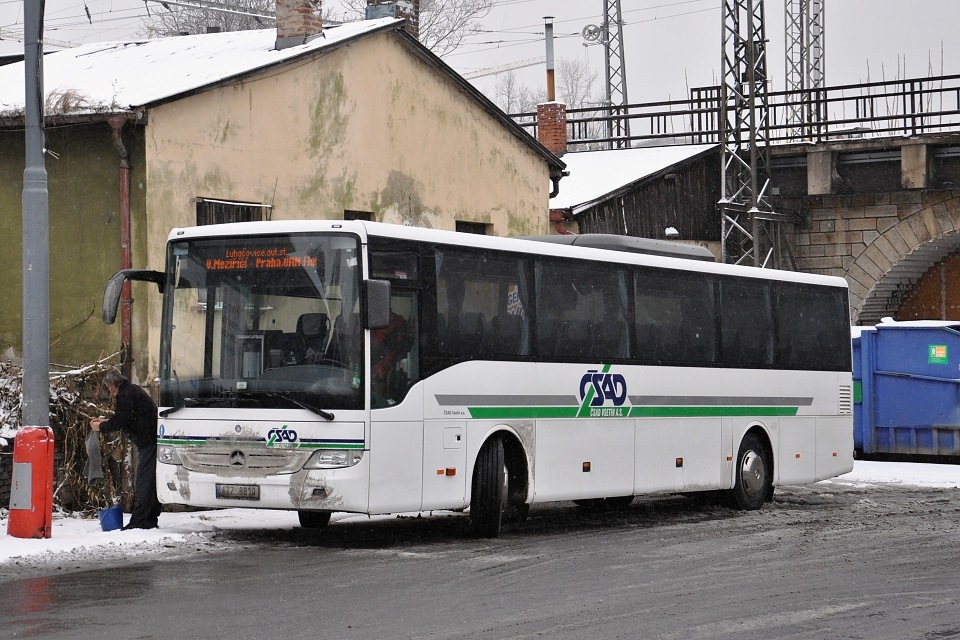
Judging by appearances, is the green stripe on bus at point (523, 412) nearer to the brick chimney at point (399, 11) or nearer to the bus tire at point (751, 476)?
the bus tire at point (751, 476)

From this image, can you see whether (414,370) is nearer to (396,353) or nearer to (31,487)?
(396,353)

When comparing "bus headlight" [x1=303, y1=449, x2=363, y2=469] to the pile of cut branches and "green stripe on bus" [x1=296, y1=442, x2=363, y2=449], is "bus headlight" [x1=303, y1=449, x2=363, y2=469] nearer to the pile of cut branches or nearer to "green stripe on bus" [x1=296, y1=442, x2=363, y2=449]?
"green stripe on bus" [x1=296, y1=442, x2=363, y2=449]

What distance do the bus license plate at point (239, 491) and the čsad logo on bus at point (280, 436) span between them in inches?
15.3

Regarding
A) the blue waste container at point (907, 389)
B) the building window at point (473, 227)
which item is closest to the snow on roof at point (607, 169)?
the blue waste container at point (907, 389)

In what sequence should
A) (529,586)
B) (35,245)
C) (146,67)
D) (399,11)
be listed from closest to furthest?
1. (529,586)
2. (35,245)
3. (146,67)
4. (399,11)

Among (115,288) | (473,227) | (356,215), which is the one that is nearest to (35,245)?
(115,288)

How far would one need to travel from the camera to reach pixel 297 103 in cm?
1889

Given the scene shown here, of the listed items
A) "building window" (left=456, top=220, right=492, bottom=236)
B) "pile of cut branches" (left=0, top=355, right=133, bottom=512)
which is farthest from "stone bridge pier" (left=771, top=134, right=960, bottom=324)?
"pile of cut branches" (left=0, top=355, right=133, bottom=512)

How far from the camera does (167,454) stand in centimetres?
1295

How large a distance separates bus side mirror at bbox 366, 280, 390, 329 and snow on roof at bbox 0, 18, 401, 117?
531cm

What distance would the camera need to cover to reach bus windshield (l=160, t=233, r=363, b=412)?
1227cm

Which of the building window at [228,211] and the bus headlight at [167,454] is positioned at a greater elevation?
the building window at [228,211]

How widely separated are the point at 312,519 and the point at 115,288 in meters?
3.02

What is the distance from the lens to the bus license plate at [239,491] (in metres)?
12.4
